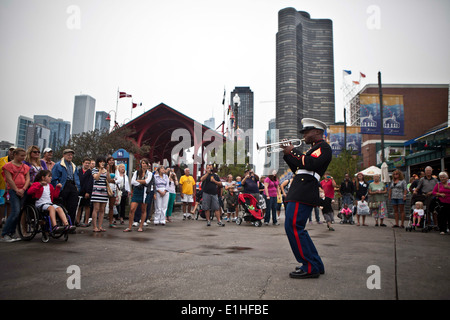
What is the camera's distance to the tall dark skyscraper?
178000 mm

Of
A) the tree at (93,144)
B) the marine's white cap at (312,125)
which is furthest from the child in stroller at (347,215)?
the tree at (93,144)

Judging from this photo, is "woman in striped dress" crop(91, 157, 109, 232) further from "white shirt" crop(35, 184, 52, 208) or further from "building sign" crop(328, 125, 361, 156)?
"building sign" crop(328, 125, 361, 156)

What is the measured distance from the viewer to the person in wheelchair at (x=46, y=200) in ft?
19.4

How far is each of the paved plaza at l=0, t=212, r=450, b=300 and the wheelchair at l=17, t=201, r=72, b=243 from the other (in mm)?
163

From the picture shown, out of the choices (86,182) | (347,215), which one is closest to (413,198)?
(347,215)

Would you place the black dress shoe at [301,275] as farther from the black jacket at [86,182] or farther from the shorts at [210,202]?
the shorts at [210,202]

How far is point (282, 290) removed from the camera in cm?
314

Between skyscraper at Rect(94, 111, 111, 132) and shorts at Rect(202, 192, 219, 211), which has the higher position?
skyscraper at Rect(94, 111, 111, 132)

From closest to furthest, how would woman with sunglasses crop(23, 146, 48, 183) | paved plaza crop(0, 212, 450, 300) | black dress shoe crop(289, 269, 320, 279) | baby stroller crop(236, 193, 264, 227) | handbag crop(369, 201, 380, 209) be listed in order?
1. paved plaza crop(0, 212, 450, 300)
2. black dress shoe crop(289, 269, 320, 279)
3. woman with sunglasses crop(23, 146, 48, 183)
4. baby stroller crop(236, 193, 264, 227)
5. handbag crop(369, 201, 380, 209)

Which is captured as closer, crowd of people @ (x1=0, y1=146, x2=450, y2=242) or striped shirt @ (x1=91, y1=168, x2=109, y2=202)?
crowd of people @ (x1=0, y1=146, x2=450, y2=242)

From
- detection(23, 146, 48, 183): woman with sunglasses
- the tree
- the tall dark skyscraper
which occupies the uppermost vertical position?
the tall dark skyscraper

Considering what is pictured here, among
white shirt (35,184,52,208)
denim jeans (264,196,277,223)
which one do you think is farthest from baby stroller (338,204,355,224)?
white shirt (35,184,52,208)

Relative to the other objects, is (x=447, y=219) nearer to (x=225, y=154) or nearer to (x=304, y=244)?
(x=304, y=244)
